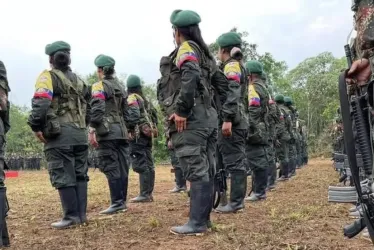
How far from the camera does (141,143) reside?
336 inches

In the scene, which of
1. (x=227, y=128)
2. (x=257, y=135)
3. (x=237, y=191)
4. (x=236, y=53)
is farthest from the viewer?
(x=257, y=135)

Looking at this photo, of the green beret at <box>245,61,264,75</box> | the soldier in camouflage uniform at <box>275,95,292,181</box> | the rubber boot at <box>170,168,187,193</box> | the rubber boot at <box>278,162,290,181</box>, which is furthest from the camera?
the rubber boot at <box>278,162,290,181</box>

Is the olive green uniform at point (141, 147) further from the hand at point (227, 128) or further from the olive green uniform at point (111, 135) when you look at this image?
the hand at point (227, 128)

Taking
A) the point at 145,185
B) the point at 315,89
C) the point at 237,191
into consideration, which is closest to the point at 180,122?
the point at 237,191

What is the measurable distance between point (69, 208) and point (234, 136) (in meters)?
2.28

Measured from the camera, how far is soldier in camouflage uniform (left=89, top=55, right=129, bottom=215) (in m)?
6.74

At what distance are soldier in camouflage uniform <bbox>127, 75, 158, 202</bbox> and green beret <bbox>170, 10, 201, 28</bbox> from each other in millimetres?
3292

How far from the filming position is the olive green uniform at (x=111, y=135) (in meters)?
6.72

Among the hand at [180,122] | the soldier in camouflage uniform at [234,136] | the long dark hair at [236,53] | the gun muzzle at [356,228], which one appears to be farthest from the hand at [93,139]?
the gun muzzle at [356,228]

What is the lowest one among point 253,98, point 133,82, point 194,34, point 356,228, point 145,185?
point 356,228

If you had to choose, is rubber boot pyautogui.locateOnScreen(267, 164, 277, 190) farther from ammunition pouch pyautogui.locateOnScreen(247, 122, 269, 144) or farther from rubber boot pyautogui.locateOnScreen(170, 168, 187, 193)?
ammunition pouch pyautogui.locateOnScreen(247, 122, 269, 144)

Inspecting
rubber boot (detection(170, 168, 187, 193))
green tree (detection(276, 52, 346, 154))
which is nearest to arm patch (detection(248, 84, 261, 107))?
rubber boot (detection(170, 168, 187, 193))

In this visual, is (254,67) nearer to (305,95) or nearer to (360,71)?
(360,71)

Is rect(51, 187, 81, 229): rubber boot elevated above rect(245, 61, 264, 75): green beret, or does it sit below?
below
